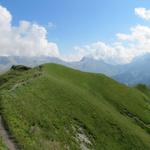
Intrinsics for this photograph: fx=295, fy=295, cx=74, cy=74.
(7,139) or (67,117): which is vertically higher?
(67,117)

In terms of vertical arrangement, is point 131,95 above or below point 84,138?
above

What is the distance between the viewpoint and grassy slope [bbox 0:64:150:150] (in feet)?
124

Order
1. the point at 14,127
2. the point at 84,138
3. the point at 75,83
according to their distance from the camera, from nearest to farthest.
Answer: the point at 14,127 → the point at 84,138 → the point at 75,83

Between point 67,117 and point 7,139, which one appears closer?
point 7,139

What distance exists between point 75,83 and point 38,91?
26.6 metres

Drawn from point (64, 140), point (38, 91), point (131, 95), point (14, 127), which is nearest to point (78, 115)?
point (38, 91)

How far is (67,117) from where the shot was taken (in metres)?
49.4

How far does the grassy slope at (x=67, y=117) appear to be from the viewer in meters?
37.7

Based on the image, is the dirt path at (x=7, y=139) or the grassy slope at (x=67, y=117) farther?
the grassy slope at (x=67, y=117)

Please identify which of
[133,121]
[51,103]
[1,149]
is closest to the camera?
[1,149]

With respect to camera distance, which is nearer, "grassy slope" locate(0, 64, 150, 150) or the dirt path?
the dirt path

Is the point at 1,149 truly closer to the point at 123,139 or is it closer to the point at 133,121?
the point at 123,139

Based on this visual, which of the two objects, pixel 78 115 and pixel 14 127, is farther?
pixel 78 115

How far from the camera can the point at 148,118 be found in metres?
75.2
